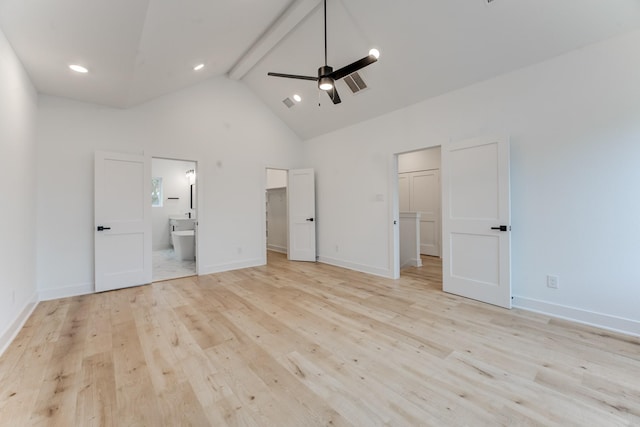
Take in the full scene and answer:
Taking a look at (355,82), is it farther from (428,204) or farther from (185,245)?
(185,245)

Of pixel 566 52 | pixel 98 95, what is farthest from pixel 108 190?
pixel 566 52

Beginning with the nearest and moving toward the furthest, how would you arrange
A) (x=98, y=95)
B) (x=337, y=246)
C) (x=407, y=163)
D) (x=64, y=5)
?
(x=64, y=5)
(x=98, y=95)
(x=337, y=246)
(x=407, y=163)

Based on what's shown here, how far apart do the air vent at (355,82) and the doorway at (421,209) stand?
6.94 feet

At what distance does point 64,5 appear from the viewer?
2.03 metres

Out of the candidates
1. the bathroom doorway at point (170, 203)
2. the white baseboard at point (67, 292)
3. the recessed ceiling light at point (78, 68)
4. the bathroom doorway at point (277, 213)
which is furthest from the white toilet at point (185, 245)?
the recessed ceiling light at point (78, 68)

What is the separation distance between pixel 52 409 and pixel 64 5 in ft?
9.23

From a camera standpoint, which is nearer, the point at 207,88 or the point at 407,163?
the point at 207,88

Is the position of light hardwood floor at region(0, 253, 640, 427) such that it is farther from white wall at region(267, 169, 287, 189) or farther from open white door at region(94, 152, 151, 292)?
white wall at region(267, 169, 287, 189)

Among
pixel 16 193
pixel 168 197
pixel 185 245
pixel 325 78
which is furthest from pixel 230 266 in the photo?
pixel 168 197

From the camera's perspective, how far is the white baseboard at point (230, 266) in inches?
191

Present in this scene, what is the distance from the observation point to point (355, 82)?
413 cm

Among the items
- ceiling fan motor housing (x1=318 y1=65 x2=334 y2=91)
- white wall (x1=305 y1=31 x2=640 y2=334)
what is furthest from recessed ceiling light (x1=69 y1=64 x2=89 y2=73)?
white wall (x1=305 y1=31 x2=640 y2=334)

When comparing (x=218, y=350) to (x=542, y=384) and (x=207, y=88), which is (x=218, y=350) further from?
(x=207, y=88)

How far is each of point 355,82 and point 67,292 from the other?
5142 mm
